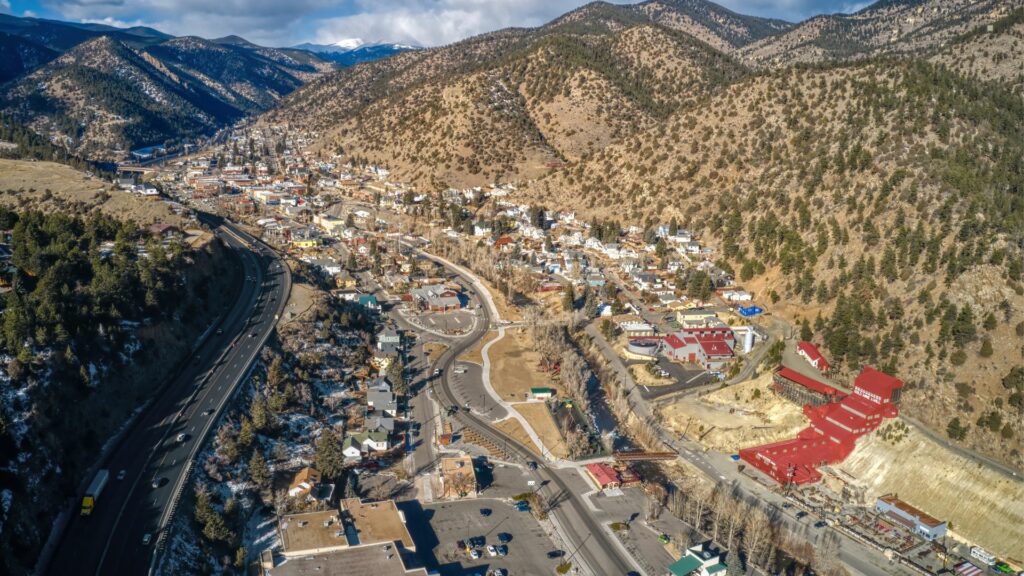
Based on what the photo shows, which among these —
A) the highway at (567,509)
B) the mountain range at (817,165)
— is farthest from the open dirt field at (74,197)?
the mountain range at (817,165)

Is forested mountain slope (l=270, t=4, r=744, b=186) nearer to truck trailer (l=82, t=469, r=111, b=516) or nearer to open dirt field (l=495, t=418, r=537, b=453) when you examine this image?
open dirt field (l=495, t=418, r=537, b=453)

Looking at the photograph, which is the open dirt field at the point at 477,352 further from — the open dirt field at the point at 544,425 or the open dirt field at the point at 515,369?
the open dirt field at the point at 544,425

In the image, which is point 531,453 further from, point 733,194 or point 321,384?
point 733,194

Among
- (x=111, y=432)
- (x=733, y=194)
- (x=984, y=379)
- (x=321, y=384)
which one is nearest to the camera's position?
(x=111, y=432)

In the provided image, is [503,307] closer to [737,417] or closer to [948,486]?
[737,417]

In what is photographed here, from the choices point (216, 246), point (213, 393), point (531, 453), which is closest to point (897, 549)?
point (531, 453)

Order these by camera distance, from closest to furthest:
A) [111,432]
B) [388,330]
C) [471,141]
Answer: [111,432] < [388,330] < [471,141]

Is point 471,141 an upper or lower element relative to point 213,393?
upper
